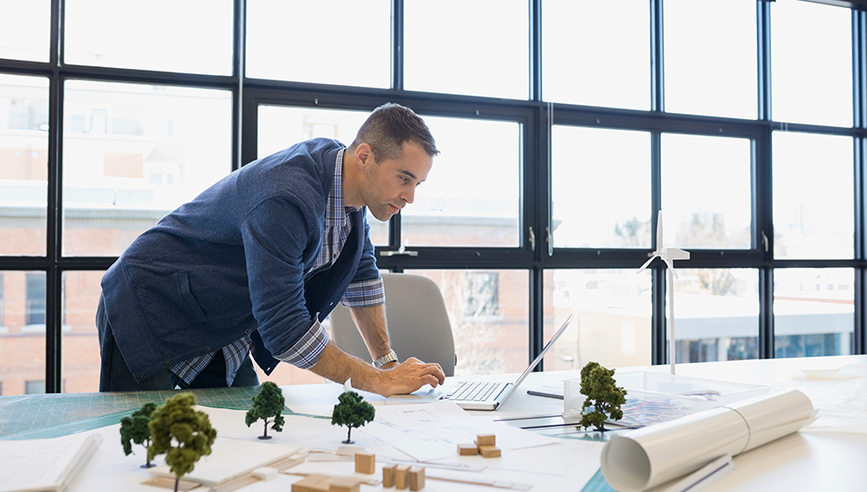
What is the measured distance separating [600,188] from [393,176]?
2481 millimetres

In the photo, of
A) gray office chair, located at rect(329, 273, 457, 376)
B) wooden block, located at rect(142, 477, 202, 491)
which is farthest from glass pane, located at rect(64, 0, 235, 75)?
wooden block, located at rect(142, 477, 202, 491)

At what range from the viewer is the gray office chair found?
6.50ft

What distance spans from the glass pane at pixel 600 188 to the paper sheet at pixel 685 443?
2700mm

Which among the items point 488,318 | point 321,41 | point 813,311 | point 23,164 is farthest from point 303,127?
point 813,311

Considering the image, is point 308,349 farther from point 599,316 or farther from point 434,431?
point 599,316

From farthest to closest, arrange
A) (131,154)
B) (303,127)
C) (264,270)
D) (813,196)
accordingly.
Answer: (813,196) → (303,127) → (131,154) → (264,270)

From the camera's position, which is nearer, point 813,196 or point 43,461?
point 43,461

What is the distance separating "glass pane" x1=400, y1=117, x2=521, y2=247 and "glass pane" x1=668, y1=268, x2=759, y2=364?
1236mm

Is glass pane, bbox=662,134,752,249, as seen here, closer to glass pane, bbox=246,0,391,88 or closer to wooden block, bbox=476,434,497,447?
glass pane, bbox=246,0,391,88

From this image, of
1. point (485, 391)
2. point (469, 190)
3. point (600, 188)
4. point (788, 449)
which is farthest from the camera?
point (600, 188)

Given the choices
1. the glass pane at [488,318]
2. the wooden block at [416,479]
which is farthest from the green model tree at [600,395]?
the glass pane at [488,318]

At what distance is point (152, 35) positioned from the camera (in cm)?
308

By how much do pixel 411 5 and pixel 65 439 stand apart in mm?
3024

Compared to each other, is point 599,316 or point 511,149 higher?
point 511,149
